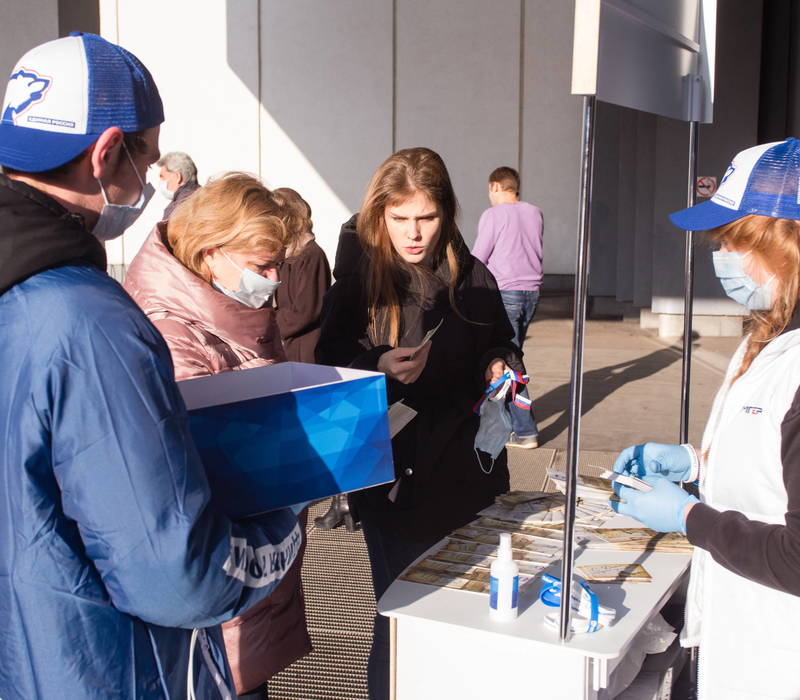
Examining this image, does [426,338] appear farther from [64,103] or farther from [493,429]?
[64,103]

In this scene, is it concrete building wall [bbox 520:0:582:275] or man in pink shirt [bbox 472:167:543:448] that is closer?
man in pink shirt [bbox 472:167:543:448]

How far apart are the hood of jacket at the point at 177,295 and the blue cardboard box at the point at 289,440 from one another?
1.96ft

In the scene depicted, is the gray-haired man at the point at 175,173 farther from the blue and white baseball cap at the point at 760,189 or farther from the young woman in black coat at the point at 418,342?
the blue and white baseball cap at the point at 760,189

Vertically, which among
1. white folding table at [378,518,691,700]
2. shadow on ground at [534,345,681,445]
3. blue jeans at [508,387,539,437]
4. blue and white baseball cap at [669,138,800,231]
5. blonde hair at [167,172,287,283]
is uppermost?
blue and white baseball cap at [669,138,800,231]

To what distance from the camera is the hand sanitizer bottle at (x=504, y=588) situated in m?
1.88

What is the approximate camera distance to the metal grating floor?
10.6 feet

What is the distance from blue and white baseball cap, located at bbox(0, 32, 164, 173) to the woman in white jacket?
4.08 ft

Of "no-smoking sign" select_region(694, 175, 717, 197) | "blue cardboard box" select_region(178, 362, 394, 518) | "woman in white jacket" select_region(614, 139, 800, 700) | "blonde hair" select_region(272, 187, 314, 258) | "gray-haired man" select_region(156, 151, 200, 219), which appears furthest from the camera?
"no-smoking sign" select_region(694, 175, 717, 197)

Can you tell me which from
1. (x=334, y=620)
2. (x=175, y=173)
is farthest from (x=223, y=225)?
(x=175, y=173)

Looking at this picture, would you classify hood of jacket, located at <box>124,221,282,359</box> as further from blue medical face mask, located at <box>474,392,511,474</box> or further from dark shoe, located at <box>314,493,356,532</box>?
dark shoe, located at <box>314,493,356,532</box>

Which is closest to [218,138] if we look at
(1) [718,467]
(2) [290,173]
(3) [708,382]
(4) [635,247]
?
(2) [290,173]

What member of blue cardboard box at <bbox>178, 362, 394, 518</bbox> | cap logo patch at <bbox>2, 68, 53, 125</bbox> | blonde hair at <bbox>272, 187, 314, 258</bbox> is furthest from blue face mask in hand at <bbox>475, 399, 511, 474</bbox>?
blonde hair at <bbox>272, 187, 314, 258</bbox>

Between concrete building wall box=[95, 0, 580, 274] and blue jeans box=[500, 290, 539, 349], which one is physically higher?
concrete building wall box=[95, 0, 580, 274]

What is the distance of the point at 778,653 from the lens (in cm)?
173
